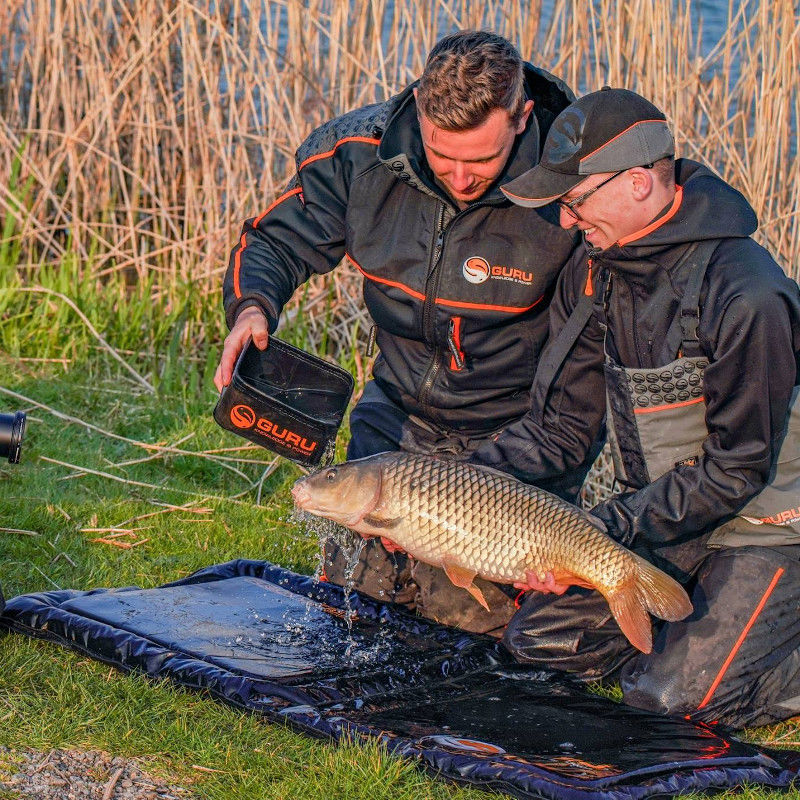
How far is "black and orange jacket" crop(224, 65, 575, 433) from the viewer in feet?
11.8

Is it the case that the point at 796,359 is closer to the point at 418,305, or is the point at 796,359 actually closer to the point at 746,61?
the point at 418,305

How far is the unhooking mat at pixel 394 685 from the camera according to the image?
8.75ft

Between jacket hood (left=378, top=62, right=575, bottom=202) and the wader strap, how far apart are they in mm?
672

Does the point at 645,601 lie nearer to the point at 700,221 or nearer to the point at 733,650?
the point at 733,650

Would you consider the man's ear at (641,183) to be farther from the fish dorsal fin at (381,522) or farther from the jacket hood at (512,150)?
the fish dorsal fin at (381,522)

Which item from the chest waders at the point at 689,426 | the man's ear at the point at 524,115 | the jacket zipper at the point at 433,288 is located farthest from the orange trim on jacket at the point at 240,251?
the chest waders at the point at 689,426

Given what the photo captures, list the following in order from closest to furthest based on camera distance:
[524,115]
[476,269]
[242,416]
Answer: [242,416], [524,115], [476,269]

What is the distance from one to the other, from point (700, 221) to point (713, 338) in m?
0.30

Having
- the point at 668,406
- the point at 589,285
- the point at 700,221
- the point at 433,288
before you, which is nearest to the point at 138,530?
the point at 433,288

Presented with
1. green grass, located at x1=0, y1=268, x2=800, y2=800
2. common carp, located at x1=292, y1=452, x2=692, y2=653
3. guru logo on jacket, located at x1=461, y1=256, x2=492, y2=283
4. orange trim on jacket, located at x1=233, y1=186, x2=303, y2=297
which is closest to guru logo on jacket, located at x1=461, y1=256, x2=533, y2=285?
guru logo on jacket, located at x1=461, y1=256, x2=492, y2=283

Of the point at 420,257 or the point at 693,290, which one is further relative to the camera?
the point at 420,257

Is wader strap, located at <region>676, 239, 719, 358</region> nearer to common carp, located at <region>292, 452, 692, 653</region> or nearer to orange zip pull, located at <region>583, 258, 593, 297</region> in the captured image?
orange zip pull, located at <region>583, 258, 593, 297</region>

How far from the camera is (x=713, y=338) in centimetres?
298

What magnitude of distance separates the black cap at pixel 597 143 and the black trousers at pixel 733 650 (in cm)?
103
